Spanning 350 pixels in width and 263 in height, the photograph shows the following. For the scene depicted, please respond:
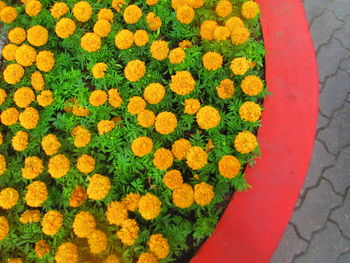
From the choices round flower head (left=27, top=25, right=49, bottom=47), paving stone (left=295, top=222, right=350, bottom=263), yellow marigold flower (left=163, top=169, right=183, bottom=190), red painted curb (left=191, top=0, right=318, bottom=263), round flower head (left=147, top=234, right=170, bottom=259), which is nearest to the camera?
round flower head (left=147, top=234, right=170, bottom=259)

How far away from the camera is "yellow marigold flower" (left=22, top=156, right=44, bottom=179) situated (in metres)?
2.22

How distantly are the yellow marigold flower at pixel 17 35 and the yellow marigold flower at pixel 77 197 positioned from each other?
1.33 meters

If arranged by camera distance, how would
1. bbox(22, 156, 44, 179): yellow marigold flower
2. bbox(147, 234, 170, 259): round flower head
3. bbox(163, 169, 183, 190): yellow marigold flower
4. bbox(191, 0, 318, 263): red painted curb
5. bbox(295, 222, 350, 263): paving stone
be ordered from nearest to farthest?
bbox(147, 234, 170, 259): round flower head
bbox(163, 169, 183, 190): yellow marigold flower
bbox(22, 156, 44, 179): yellow marigold flower
bbox(191, 0, 318, 263): red painted curb
bbox(295, 222, 350, 263): paving stone

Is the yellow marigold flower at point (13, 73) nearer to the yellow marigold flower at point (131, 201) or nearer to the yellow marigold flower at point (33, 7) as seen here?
the yellow marigold flower at point (33, 7)

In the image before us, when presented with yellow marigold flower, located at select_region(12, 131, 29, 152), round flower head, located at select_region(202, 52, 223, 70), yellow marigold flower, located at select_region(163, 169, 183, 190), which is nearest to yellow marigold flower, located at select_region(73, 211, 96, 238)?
yellow marigold flower, located at select_region(163, 169, 183, 190)

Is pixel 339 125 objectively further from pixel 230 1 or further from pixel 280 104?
pixel 230 1

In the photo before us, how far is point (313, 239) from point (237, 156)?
3.89 feet

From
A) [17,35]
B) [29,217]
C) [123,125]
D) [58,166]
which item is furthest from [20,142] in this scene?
[17,35]

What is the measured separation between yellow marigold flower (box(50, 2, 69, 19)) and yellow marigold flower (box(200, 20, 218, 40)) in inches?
45.3

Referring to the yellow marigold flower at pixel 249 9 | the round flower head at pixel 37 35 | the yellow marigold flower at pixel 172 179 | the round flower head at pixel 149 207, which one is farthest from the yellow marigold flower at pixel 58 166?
the yellow marigold flower at pixel 249 9

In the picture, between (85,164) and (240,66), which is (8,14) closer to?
(85,164)

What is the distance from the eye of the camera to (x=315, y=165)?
2.91 meters

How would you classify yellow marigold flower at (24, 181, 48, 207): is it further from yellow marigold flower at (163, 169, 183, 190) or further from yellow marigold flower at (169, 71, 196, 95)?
yellow marigold flower at (169, 71, 196, 95)

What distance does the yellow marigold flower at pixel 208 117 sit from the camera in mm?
2174
